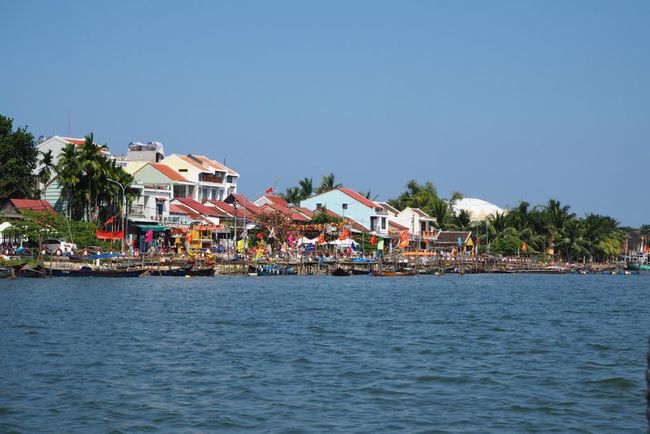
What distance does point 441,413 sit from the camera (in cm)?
2111

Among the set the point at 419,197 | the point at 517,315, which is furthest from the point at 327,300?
the point at 419,197

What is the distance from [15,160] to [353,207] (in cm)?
4505

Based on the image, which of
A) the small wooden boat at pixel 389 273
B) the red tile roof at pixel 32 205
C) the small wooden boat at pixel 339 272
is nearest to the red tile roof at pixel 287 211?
the small wooden boat at pixel 339 272

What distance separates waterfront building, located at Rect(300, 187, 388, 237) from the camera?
115 m

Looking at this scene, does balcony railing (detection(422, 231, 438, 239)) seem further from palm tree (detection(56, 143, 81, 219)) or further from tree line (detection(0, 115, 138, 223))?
palm tree (detection(56, 143, 81, 219))

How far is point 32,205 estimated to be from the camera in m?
81.4

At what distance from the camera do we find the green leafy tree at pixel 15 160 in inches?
3177

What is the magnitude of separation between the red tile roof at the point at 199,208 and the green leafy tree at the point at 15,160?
1717 centimetres

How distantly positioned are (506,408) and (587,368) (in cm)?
718

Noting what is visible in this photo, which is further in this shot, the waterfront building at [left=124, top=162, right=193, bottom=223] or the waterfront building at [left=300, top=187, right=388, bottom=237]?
the waterfront building at [left=300, top=187, right=388, bottom=237]

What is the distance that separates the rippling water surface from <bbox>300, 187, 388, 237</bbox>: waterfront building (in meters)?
61.1

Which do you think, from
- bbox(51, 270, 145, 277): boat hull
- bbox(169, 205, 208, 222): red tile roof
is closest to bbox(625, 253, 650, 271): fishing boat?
bbox(169, 205, 208, 222): red tile roof

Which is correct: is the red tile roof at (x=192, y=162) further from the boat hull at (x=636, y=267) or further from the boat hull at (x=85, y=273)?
the boat hull at (x=636, y=267)

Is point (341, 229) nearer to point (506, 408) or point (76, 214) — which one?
point (76, 214)
